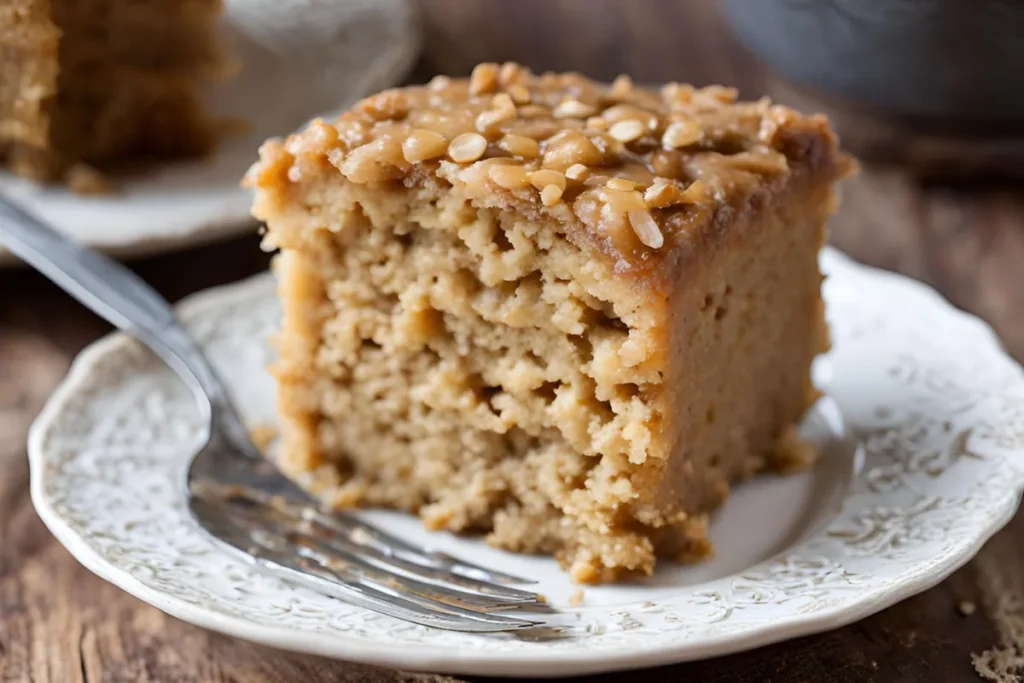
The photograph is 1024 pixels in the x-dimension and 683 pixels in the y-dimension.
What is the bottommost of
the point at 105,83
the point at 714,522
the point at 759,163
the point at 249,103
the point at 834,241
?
the point at 834,241

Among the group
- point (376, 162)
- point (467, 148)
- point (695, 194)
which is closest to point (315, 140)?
point (376, 162)

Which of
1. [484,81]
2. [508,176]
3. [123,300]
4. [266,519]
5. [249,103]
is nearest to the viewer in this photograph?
[508,176]

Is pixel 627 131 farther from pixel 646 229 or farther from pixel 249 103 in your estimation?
pixel 249 103

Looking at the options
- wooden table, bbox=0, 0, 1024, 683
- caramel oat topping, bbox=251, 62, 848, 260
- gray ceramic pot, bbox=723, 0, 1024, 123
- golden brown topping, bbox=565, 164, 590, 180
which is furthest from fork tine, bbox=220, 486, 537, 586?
gray ceramic pot, bbox=723, 0, 1024, 123

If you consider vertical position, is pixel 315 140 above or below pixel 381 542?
above

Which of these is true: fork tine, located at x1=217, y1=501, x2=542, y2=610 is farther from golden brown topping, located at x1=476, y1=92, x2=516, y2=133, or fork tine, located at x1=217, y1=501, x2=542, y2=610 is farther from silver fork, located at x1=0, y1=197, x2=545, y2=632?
golden brown topping, located at x1=476, y1=92, x2=516, y2=133

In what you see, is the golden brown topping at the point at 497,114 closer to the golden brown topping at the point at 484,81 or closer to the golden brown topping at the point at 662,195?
the golden brown topping at the point at 484,81
